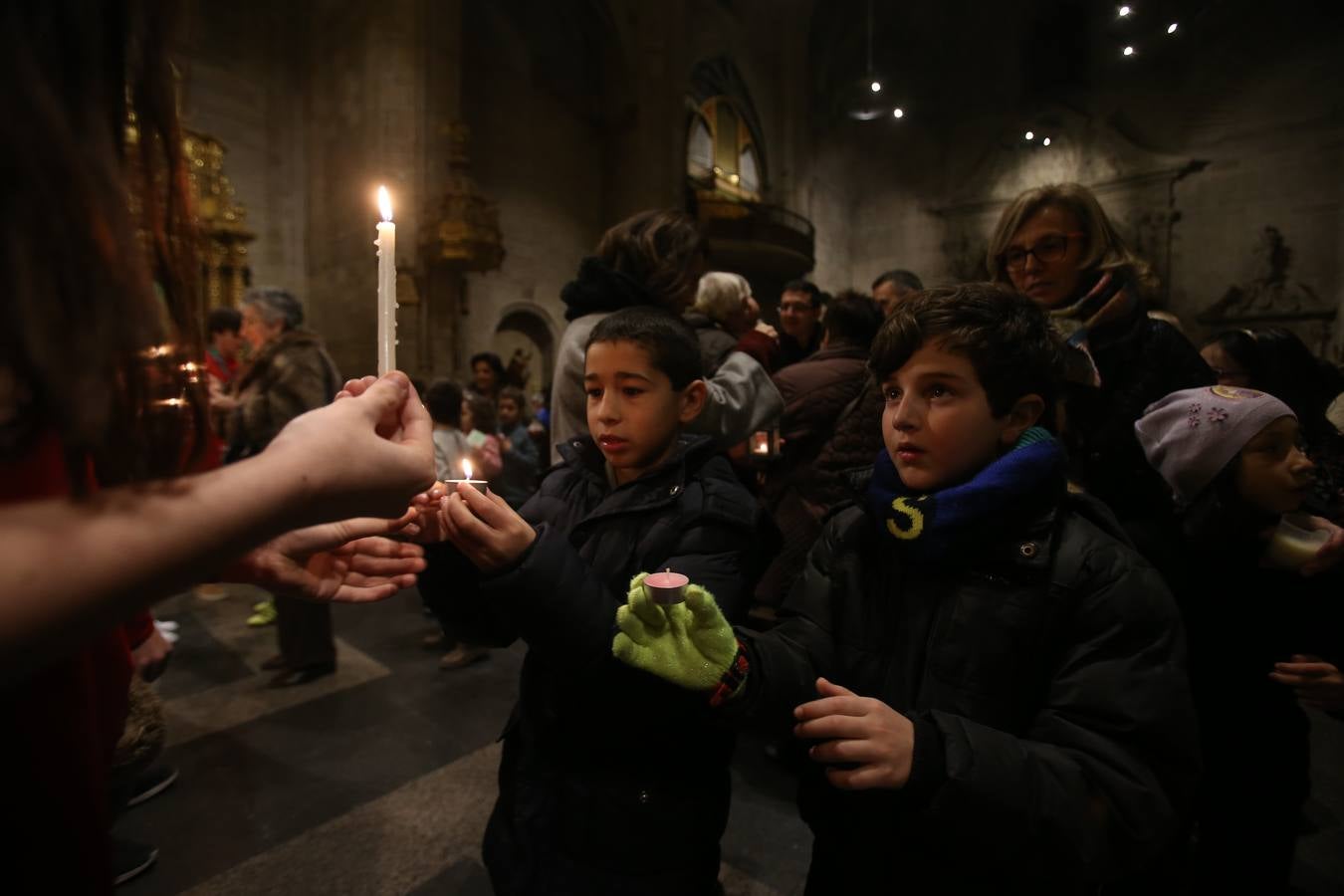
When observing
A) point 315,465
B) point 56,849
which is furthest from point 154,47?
point 56,849

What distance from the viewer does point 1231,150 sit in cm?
1370

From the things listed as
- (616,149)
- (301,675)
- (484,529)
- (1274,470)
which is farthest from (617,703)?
(616,149)

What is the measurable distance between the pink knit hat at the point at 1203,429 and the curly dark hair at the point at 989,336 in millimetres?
603

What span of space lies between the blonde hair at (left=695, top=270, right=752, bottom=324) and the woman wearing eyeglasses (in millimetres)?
1011

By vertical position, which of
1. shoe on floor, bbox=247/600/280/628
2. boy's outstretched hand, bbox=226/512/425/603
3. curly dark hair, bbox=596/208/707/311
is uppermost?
curly dark hair, bbox=596/208/707/311

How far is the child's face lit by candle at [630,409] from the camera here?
5.10 ft

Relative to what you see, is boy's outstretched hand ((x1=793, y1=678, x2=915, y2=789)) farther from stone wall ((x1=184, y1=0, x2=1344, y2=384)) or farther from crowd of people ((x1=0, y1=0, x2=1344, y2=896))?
stone wall ((x1=184, y1=0, x2=1344, y2=384))

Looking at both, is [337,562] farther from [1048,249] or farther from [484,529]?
[1048,249]

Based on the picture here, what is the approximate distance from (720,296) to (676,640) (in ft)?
6.10

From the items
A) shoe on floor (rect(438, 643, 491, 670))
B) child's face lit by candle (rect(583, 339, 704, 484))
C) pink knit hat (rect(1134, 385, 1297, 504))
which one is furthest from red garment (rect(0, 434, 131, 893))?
shoe on floor (rect(438, 643, 491, 670))

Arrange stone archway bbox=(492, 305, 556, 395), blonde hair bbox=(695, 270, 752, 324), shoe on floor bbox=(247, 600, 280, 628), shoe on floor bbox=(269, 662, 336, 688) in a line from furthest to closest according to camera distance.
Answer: stone archway bbox=(492, 305, 556, 395) < shoe on floor bbox=(247, 600, 280, 628) < shoe on floor bbox=(269, 662, 336, 688) < blonde hair bbox=(695, 270, 752, 324)

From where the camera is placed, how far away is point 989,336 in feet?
3.96

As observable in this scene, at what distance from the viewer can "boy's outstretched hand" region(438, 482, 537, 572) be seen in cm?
109

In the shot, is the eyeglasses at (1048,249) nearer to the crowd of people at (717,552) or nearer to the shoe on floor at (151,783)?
the crowd of people at (717,552)
